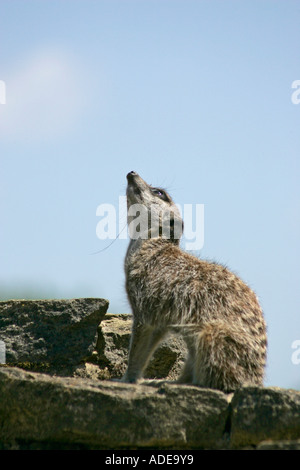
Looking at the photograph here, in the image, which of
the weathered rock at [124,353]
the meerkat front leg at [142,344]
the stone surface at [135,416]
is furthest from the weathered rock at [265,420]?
the weathered rock at [124,353]

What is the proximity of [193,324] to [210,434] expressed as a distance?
1446mm

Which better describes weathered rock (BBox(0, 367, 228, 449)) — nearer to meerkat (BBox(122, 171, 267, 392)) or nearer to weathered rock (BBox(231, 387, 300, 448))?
weathered rock (BBox(231, 387, 300, 448))

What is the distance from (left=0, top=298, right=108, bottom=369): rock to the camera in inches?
259

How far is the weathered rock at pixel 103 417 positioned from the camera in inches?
168

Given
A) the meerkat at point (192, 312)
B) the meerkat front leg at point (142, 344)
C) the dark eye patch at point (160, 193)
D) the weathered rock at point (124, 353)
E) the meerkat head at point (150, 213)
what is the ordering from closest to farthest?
the meerkat at point (192, 312), the meerkat front leg at point (142, 344), the weathered rock at point (124, 353), the meerkat head at point (150, 213), the dark eye patch at point (160, 193)

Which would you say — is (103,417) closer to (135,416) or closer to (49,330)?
(135,416)

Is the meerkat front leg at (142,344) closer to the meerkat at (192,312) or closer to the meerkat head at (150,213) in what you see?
the meerkat at (192,312)

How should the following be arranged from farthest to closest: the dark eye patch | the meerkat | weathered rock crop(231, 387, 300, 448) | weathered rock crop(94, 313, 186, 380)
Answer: the dark eye patch, weathered rock crop(94, 313, 186, 380), the meerkat, weathered rock crop(231, 387, 300, 448)

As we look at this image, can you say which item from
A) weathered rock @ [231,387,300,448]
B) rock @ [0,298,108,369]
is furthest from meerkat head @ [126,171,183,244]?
weathered rock @ [231,387,300,448]

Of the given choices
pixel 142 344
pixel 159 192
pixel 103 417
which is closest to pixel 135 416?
pixel 103 417

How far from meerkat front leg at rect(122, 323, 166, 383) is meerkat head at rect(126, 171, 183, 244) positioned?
1.26 meters

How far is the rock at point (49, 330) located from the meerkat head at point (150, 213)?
46.8 inches
